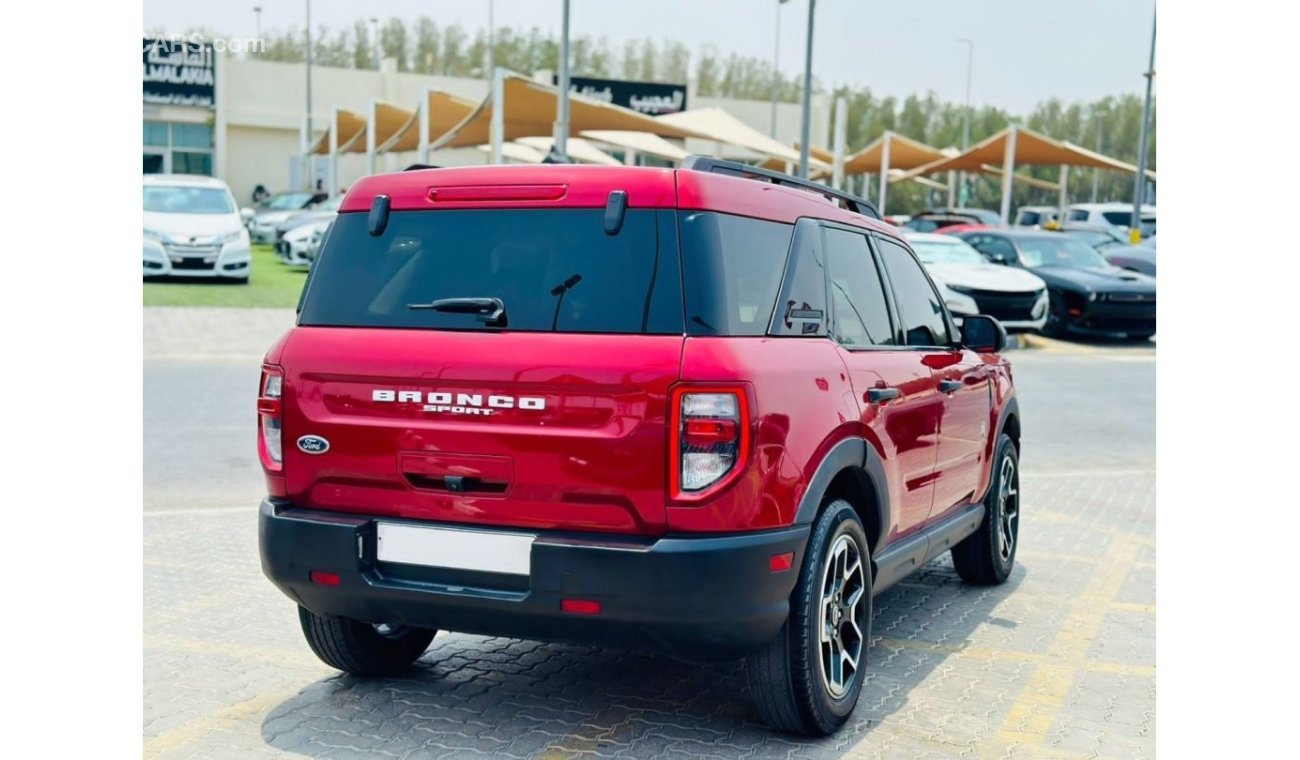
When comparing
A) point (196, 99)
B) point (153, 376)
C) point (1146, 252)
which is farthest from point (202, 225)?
point (196, 99)

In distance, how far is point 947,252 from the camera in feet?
66.8

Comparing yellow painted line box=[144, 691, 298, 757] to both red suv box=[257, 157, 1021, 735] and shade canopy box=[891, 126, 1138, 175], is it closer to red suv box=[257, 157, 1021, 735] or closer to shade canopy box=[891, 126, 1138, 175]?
red suv box=[257, 157, 1021, 735]

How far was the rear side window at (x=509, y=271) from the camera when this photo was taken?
4012 millimetres

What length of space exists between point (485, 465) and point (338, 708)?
1210 mm

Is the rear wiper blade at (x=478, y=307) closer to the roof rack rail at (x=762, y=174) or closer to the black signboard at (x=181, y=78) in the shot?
the roof rack rail at (x=762, y=174)

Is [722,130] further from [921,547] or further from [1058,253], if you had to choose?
[921,547]

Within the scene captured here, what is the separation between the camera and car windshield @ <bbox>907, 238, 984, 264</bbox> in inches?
790

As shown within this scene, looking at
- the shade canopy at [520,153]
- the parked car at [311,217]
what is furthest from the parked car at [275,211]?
the shade canopy at [520,153]

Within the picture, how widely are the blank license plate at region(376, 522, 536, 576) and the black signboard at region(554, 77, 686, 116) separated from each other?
4785cm

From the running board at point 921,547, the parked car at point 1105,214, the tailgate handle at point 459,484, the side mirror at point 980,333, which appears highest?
the parked car at point 1105,214

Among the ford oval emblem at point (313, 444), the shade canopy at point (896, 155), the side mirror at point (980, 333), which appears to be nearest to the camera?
the ford oval emblem at point (313, 444)

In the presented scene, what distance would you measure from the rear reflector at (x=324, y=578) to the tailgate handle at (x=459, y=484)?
1.29 ft

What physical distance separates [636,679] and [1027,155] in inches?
1350

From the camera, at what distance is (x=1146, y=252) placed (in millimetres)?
24625
